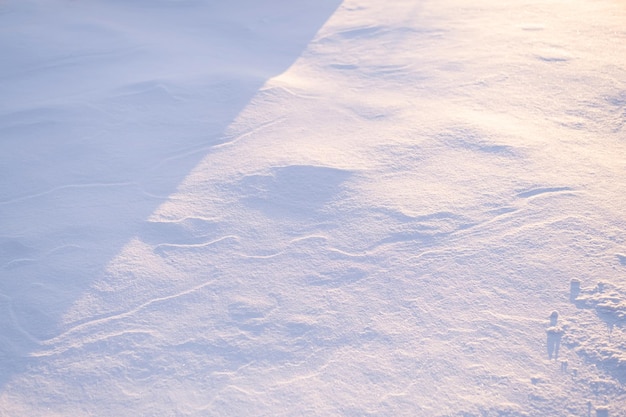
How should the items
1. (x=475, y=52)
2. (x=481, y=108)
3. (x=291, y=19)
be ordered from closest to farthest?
(x=481, y=108) < (x=475, y=52) < (x=291, y=19)

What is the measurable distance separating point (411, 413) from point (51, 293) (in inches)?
81.2

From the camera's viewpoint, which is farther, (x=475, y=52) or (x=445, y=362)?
(x=475, y=52)

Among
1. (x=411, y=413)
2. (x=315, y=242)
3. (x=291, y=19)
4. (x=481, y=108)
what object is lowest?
(x=411, y=413)

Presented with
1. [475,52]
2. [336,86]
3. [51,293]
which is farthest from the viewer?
[475,52]

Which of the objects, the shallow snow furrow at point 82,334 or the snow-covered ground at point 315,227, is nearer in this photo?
the snow-covered ground at point 315,227

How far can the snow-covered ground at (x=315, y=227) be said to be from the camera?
8.80 ft

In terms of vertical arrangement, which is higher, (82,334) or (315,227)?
(315,227)

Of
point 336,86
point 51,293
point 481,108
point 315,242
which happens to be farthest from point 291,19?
point 51,293

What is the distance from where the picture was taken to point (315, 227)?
3512 mm

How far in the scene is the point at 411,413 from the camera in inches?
99.0

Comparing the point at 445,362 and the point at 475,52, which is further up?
the point at 475,52

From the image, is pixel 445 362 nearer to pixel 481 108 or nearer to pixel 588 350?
pixel 588 350

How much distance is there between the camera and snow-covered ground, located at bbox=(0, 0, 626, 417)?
2684 mm

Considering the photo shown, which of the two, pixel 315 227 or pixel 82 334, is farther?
pixel 315 227
